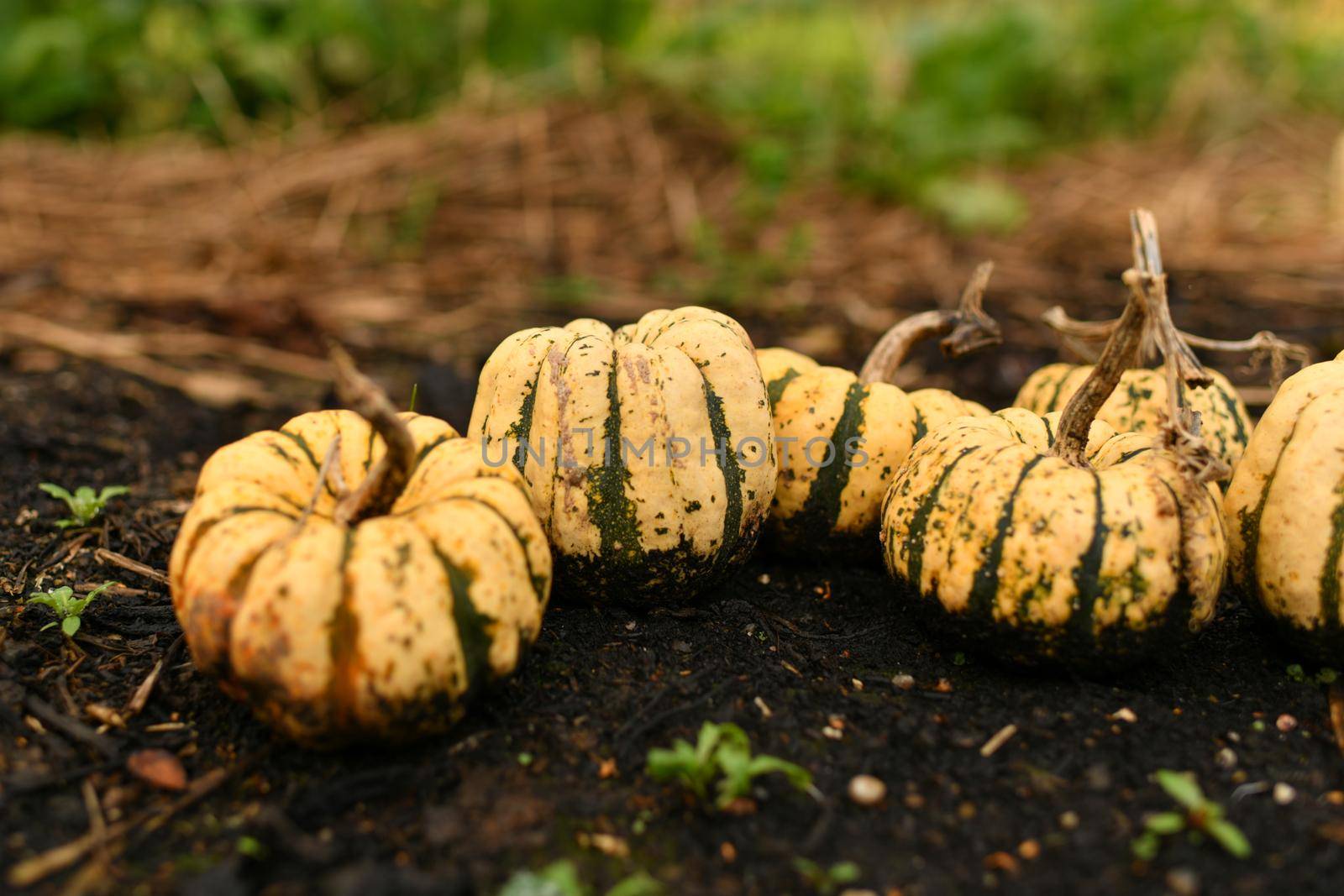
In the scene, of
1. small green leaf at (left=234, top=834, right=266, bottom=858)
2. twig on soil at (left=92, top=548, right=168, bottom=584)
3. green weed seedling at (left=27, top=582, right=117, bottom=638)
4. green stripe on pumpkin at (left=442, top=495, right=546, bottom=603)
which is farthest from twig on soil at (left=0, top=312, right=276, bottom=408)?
small green leaf at (left=234, top=834, right=266, bottom=858)

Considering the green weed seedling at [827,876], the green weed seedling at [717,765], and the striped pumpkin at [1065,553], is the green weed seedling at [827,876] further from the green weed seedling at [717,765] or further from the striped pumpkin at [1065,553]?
the striped pumpkin at [1065,553]

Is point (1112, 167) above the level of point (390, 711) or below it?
above

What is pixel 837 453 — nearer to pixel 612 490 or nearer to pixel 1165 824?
pixel 612 490

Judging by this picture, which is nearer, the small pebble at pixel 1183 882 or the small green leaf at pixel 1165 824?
the small pebble at pixel 1183 882

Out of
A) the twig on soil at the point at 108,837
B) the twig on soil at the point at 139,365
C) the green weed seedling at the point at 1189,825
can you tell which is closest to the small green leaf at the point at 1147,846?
the green weed seedling at the point at 1189,825

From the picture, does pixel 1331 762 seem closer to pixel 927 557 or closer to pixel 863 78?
pixel 927 557

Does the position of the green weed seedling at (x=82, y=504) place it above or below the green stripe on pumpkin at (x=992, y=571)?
below

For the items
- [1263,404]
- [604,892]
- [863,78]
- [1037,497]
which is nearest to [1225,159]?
[863,78]
